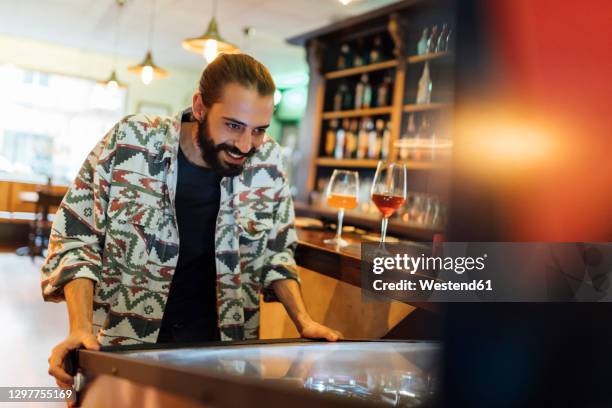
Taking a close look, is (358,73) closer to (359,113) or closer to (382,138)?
(359,113)

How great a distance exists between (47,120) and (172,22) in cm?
409

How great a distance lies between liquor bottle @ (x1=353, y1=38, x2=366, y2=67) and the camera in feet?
15.8

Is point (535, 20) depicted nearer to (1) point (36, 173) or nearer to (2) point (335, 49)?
(2) point (335, 49)

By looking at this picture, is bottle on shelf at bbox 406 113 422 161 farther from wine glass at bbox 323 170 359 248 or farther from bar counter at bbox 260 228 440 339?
wine glass at bbox 323 170 359 248

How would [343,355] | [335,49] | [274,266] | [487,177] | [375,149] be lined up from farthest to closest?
[335,49]
[375,149]
[274,266]
[343,355]
[487,177]

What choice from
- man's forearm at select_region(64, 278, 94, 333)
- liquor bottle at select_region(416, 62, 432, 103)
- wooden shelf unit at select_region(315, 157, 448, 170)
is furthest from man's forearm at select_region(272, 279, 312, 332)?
wooden shelf unit at select_region(315, 157, 448, 170)

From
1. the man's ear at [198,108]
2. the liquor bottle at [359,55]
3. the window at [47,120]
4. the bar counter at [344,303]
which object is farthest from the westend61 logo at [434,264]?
the window at [47,120]

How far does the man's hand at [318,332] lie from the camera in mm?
990

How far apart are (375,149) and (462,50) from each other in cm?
432

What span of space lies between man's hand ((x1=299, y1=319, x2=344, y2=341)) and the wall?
348 inches

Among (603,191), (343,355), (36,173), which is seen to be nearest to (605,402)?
(603,191)

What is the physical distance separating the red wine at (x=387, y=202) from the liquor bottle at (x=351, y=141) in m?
3.34

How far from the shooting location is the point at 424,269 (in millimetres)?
497

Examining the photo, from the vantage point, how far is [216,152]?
4.31 ft
